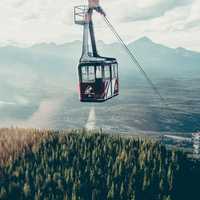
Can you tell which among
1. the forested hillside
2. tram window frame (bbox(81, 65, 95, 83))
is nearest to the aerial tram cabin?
tram window frame (bbox(81, 65, 95, 83))

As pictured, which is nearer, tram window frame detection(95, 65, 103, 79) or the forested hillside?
tram window frame detection(95, 65, 103, 79)

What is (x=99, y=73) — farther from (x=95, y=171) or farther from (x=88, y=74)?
(x=95, y=171)

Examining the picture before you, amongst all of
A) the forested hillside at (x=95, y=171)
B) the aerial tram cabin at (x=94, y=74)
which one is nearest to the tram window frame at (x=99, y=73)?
the aerial tram cabin at (x=94, y=74)

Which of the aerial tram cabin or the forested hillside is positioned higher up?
the aerial tram cabin

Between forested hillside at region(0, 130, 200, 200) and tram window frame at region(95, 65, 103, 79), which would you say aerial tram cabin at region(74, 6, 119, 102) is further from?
forested hillside at region(0, 130, 200, 200)

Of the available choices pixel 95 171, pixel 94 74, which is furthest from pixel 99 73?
pixel 95 171

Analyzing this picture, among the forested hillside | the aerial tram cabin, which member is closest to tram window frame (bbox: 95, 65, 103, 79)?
the aerial tram cabin
